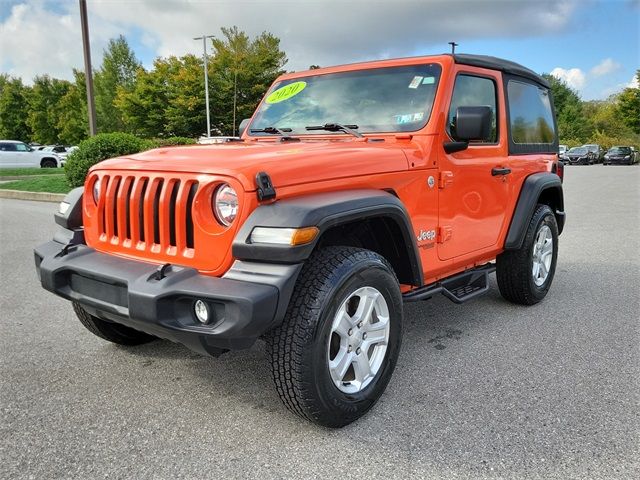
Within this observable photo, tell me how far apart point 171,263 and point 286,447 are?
3.40ft

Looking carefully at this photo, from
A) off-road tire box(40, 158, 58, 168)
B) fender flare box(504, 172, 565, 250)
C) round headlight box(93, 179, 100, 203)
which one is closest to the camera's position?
round headlight box(93, 179, 100, 203)

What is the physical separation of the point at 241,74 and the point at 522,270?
33.5 metres

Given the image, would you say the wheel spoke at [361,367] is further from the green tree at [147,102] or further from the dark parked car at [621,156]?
the dark parked car at [621,156]

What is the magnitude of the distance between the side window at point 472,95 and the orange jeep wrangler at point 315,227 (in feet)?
0.05

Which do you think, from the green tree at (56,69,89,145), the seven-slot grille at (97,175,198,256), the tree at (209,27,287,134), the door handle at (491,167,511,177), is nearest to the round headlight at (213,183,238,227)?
the seven-slot grille at (97,175,198,256)

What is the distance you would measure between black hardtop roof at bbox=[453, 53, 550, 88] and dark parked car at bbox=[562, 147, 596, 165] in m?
37.7

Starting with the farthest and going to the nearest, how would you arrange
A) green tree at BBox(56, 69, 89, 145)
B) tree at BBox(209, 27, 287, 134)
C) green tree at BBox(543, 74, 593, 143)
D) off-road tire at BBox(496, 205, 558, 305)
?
green tree at BBox(543, 74, 593, 143) < green tree at BBox(56, 69, 89, 145) < tree at BBox(209, 27, 287, 134) < off-road tire at BBox(496, 205, 558, 305)

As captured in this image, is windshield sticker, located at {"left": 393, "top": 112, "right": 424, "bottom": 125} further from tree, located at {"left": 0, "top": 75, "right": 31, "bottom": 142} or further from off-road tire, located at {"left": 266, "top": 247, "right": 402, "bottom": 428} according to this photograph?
tree, located at {"left": 0, "top": 75, "right": 31, "bottom": 142}

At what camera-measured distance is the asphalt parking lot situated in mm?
2434

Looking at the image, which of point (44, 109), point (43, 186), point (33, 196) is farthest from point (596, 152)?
point (44, 109)

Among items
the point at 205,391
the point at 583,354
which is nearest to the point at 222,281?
the point at 205,391

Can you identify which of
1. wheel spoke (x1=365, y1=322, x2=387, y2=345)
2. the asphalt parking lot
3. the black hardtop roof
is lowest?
the asphalt parking lot

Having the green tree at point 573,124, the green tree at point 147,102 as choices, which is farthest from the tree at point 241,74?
the green tree at point 573,124

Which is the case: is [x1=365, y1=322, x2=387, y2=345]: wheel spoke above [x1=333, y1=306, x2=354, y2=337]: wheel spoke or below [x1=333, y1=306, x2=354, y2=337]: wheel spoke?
below
